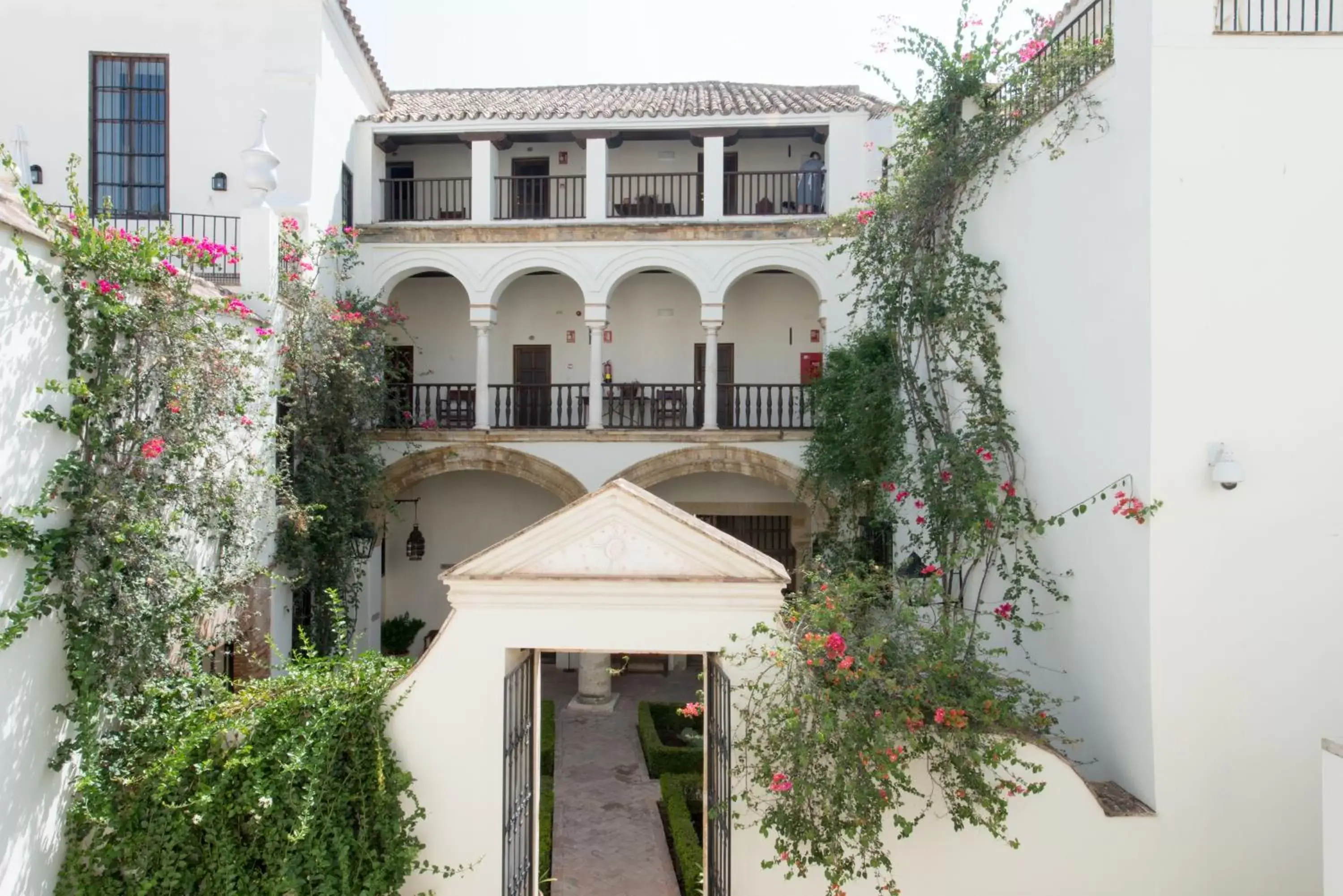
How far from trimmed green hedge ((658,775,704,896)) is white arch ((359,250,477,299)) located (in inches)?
298

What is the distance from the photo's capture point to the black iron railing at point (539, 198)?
1312 cm

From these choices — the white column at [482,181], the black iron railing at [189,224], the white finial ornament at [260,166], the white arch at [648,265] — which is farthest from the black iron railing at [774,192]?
the black iron railing at [189,224]

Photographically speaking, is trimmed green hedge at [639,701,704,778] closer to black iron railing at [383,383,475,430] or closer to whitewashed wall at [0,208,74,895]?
black iron railing at [383,383,475,430]

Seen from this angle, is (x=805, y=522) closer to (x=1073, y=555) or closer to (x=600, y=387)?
(x=600, y=387)

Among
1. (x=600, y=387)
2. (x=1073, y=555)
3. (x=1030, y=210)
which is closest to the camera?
(x=1073, y=555)

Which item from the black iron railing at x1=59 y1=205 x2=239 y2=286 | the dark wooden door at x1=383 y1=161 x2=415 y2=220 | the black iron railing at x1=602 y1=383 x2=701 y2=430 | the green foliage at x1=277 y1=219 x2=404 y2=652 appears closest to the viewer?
the green foliage at x1=277 y1=219 x2=404 y2=652

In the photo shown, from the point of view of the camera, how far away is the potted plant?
12.9m

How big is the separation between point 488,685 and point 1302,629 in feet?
17.6

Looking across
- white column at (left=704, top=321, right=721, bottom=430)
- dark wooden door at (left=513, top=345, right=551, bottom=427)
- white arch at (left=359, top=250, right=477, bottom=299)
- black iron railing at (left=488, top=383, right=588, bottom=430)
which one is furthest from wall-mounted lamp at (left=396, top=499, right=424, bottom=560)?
white column at (left=704, top=321, right=721, bottom=430)

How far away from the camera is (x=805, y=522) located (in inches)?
511

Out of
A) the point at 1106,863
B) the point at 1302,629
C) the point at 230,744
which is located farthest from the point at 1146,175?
the point at 230,744

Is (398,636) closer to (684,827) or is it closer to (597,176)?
(684,827)

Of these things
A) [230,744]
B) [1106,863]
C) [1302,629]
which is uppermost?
[1302,629]

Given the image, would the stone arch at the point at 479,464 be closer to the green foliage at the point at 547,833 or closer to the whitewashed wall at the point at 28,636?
the green foliage at the point at 547,833
